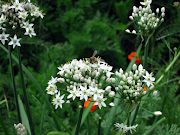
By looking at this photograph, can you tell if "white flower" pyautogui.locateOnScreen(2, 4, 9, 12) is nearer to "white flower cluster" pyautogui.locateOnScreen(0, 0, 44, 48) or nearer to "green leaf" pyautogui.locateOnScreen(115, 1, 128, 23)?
"white flower cluster" pyautogui.locateOnScreen(0, 0, 44, 48)

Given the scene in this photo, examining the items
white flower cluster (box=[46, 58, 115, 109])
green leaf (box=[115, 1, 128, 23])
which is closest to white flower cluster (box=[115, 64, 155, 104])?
white flower cluster (box=[46, 58, 115, 109])

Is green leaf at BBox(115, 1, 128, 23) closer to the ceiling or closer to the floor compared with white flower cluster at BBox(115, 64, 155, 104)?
closer to the ceiling

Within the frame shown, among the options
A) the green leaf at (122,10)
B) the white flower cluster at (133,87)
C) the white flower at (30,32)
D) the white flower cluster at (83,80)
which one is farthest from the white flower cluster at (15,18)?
the green leaf at (122,10)

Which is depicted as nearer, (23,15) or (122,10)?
(23,15)

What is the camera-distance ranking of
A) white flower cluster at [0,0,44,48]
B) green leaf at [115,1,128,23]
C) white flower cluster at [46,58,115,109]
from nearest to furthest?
white flower cluster at [46,58,115,109] → white flower cluster at [0,0,44,48] → green leaf at [115,1,128,23]

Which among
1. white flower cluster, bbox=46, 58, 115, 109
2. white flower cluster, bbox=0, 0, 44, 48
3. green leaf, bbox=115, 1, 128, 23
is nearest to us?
white flower cluster, bbox=46, 58, 115, 109

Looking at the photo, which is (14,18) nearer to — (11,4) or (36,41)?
(11,4)

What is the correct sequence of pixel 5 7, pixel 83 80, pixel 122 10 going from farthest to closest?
pixel 122 10 < pixel 5 7 < pixel 83 80

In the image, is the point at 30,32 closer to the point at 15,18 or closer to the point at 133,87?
the point at 15,18

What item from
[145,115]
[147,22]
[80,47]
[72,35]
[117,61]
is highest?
[72,35]

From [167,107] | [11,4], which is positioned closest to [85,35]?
[167,107]

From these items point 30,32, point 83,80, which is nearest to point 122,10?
point 30,32
